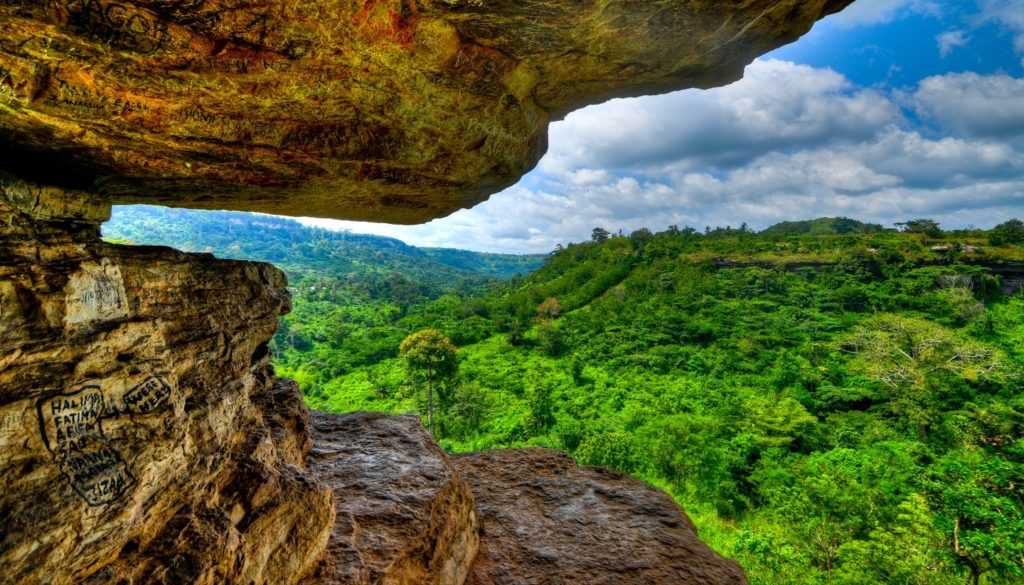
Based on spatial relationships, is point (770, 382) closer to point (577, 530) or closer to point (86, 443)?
point (577, 530)

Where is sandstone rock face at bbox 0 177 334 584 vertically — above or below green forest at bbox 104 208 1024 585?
above

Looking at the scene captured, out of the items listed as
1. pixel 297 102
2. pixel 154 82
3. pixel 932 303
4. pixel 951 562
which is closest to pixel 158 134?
pixel 154 82

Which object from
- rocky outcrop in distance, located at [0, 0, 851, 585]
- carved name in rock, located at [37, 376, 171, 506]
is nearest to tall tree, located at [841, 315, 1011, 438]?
rocky outcrop in distance, located at [0, 0, 851, 585]

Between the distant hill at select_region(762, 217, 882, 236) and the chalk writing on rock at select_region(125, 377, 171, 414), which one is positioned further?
the distant hill at select_region(762, 217, 882, 236)

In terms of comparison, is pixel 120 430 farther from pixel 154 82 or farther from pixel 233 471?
pixel 154 82

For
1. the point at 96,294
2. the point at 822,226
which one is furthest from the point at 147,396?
the point at 822,226

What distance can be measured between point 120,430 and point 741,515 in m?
36.1

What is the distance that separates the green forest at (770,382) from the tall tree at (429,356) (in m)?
0.20

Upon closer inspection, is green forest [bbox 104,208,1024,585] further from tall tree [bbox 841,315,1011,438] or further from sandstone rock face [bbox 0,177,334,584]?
sandstone rock face [bbox 0,177,334,584]

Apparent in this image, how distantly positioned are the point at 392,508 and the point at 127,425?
5003mm

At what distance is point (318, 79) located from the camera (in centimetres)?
556

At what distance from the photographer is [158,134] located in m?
5.58

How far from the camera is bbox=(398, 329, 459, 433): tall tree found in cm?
3873

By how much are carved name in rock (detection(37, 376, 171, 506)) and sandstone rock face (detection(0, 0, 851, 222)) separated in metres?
3.04
